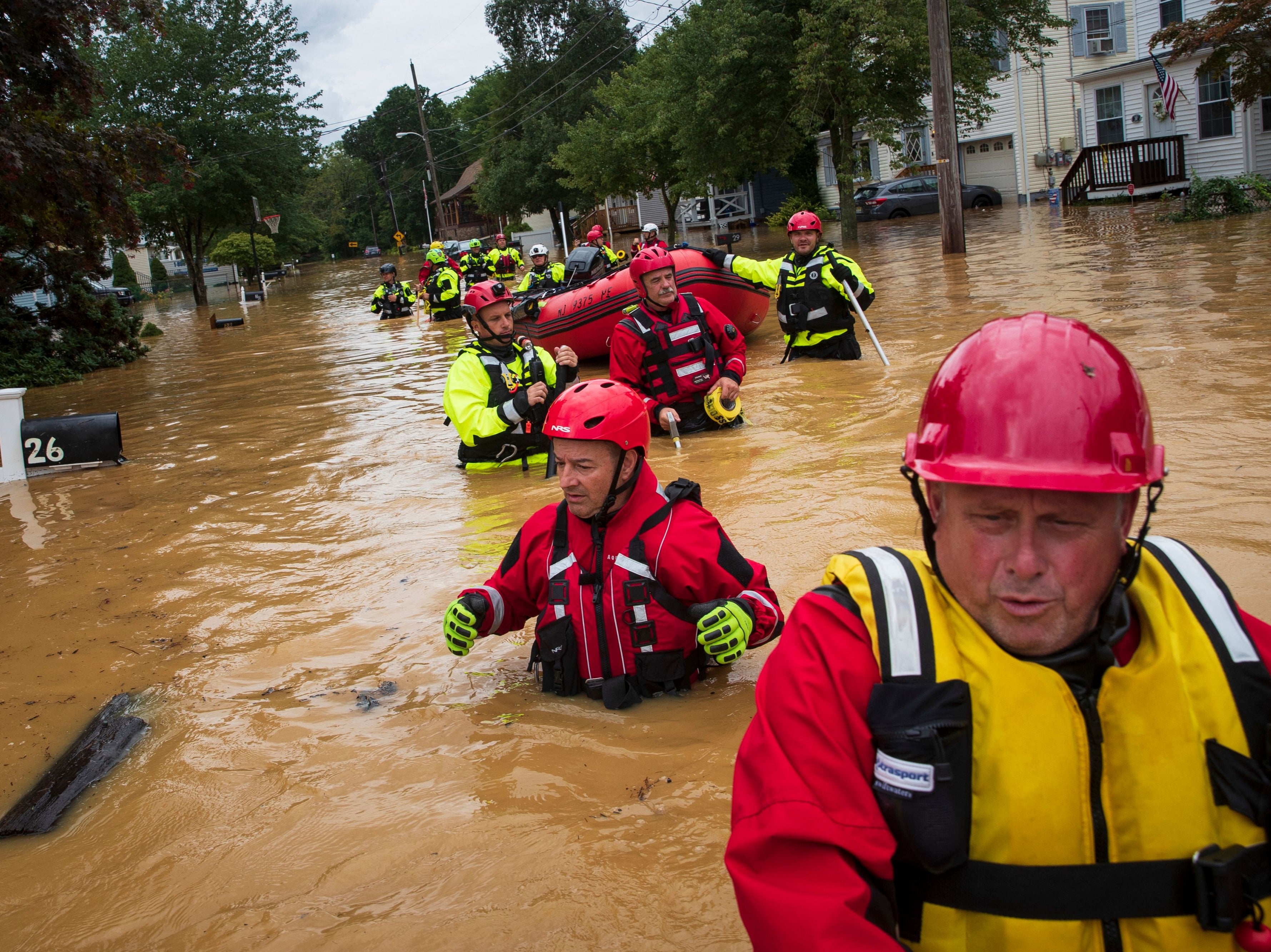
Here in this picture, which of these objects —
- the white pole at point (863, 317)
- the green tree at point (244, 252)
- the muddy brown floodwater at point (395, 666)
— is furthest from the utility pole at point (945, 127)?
the green tree at point (244, 252)

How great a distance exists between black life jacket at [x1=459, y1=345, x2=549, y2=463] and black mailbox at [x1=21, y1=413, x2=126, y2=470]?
390cm

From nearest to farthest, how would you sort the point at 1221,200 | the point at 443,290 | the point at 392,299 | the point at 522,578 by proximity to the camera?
1. the point at 522,578
2. the point at 443,290
3. the point at 1221,200
4. the point at 392,299

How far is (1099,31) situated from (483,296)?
108 ft

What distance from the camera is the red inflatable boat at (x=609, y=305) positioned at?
12914 millimetres

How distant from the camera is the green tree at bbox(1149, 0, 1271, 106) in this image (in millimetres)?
18781

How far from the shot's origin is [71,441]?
32.9 ft

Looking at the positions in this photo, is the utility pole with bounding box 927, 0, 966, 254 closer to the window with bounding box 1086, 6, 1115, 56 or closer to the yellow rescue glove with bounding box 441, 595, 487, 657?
the window with bounding box 1086, 6, 1115, 56

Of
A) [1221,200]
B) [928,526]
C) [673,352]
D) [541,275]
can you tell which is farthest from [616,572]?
[1221,200]

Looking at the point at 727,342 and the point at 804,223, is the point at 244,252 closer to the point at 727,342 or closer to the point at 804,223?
the point at 804,223

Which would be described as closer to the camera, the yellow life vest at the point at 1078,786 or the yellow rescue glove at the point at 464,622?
the yellow life vest at the point at 1078,786

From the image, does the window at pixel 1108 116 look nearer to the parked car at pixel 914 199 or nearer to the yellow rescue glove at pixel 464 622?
the parked car at pixel 914 199

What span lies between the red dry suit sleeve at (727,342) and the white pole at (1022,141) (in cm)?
2875

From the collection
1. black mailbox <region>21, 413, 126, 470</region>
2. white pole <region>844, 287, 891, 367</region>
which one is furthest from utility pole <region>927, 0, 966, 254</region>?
black mailbox <region>21, 413, 126, 470</region>

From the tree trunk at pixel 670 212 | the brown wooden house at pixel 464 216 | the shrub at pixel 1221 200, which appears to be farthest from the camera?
the brown wooden house at pixel 464 216
